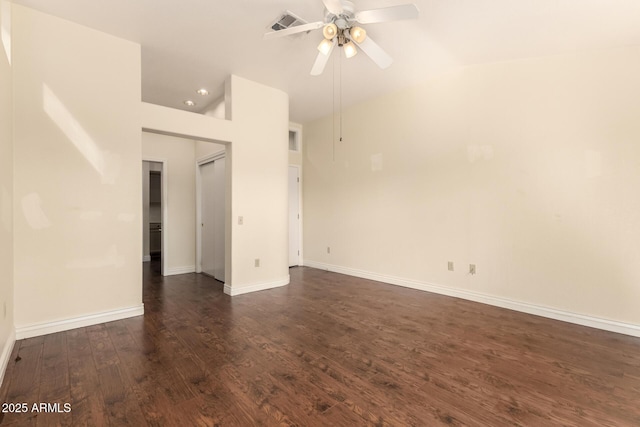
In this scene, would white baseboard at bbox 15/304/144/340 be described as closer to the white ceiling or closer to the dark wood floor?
the dark wood floor

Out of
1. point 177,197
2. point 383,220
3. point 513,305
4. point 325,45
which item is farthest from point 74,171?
point 513,305

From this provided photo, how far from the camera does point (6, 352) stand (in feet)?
7.17

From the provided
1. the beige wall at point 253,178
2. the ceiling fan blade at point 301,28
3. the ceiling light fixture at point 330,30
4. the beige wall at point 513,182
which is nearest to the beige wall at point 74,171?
the beige wall at point 253,178

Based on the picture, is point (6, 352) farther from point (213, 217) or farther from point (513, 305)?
point (513, 305)

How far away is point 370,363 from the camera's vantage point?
2.21 m

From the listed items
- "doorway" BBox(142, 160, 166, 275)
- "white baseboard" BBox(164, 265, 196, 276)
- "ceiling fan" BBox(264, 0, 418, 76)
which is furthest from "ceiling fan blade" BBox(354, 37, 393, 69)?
"doorway" BBox(142, 160, 166, 275)

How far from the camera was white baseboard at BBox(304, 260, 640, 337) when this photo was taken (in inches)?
110

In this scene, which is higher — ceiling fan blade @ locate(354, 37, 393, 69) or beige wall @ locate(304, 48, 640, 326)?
ceiling fan blade @ locate(354, 37, 393, 69)

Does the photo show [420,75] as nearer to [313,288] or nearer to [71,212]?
[313,288]

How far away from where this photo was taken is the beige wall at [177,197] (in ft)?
17.2

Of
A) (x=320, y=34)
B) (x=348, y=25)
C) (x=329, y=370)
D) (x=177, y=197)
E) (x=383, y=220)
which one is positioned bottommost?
(x=329, y=370)

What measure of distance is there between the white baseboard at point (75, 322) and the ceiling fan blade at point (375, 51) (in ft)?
11.7

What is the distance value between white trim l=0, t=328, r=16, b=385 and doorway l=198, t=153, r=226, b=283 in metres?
2.51

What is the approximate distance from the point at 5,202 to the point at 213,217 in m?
2.89
